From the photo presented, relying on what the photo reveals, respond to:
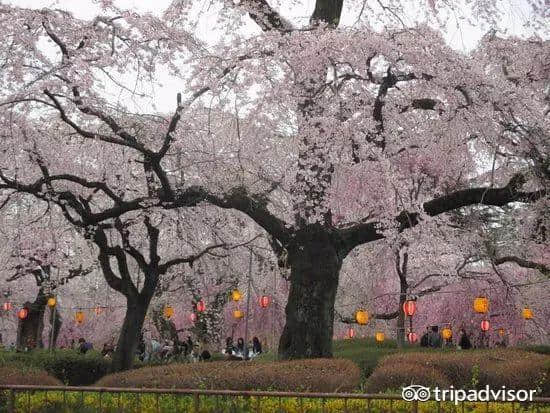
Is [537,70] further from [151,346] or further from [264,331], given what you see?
[264,331]

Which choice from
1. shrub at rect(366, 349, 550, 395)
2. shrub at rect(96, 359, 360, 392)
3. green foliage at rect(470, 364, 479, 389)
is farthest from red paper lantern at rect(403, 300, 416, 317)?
shrub at rect(96, 359, 360, 392)

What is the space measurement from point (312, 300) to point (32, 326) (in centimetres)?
1794

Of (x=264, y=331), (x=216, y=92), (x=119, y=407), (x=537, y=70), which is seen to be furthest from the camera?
(x=264, y=331)

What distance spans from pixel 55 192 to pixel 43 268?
32.6 ft

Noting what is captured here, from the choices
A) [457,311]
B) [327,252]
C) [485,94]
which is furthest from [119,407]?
[457,311]

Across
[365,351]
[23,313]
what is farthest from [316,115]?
[23,313]

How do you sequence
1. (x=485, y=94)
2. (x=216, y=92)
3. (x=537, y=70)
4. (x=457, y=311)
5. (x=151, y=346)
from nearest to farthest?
(x=485, y=94)
(x=216, y=92)
(x=537, y=70)
(x=151, y=346)
(x=457, y=311)

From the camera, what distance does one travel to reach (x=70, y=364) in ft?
59.9

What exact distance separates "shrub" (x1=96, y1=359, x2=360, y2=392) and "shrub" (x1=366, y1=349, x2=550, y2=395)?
29.9 inches

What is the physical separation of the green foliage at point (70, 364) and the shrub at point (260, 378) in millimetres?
8163

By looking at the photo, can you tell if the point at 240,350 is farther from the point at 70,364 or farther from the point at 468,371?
the point at 468,371

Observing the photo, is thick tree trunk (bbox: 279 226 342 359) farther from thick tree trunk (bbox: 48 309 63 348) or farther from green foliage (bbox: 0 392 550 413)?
thick tree trunk (bbox: 48 309 63 348)

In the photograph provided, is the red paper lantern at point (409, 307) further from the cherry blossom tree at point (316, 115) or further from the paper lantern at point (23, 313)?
the paper lantern at point (23, 313)

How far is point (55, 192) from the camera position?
14.0 metres
